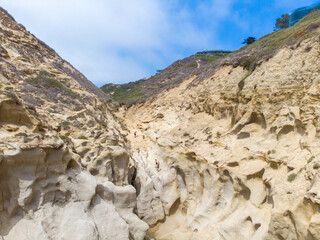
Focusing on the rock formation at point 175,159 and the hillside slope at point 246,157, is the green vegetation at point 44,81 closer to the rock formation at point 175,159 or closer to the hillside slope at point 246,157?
the rock formation at point 175,159

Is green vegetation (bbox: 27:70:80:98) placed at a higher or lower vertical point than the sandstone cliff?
higher

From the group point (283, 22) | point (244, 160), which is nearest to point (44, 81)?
point (244, 160)

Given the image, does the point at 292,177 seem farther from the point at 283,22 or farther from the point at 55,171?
the point at 283,22

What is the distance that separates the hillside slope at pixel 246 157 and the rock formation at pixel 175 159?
0.20 ft

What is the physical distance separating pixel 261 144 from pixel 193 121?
770cm

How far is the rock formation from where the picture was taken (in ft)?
Result: 28.3

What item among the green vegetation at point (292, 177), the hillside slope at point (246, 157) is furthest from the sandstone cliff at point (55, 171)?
the green vegetation at point (292, 177)

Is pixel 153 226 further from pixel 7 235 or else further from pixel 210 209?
pixel 7 235

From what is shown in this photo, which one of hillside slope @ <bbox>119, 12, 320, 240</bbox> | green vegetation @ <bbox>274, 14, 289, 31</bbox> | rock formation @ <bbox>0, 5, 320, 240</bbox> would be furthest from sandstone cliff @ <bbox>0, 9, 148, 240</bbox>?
green vegetation @ <bbox>274, 14, 289, 31</bbox>

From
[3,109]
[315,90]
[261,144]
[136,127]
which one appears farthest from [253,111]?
[136,127]

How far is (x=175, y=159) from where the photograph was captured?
1659 cm

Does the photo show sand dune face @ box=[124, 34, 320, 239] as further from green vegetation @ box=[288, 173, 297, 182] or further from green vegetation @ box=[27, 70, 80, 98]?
green vegetation @ box=[27, 70, 80, 98]

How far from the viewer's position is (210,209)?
1295 cm

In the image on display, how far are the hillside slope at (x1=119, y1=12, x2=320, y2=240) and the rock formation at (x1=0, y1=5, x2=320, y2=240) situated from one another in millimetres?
60
